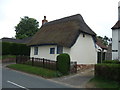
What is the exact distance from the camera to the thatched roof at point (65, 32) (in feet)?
69.3

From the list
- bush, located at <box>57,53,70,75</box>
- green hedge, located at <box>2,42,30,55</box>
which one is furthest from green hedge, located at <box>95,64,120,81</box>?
green hedge, located at <box>2,42,30,55</box>

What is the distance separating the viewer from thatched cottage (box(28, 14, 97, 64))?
21.3 metres

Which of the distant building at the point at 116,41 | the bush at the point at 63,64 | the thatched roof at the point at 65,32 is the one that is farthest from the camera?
the thatched roof at the point at 65,32

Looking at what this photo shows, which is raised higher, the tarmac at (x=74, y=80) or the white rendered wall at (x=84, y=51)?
the white rendered wall at (x=84, y=51)

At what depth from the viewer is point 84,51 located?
2300 cm

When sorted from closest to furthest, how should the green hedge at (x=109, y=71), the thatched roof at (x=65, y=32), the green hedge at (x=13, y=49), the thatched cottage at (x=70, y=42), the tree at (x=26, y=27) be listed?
the green hedge at (x=109, y=71), the thatched roof at (x=65, y=32), the thatched cottage at (x=70, y=42), the green hedge at (x=13, y=49), the tree at (x=26, y=27)

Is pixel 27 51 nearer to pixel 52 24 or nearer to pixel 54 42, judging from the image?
pixel 52 24

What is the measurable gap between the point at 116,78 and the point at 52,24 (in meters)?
17.1

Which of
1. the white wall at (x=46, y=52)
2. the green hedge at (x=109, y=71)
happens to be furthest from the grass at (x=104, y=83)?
the white wall at (x=46, y=52)

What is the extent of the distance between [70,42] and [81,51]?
2690 mm

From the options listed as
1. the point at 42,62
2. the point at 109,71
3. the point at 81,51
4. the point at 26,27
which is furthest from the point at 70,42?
the point at 26,27

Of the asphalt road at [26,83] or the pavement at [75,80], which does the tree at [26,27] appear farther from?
the asphalt road at [26,83]

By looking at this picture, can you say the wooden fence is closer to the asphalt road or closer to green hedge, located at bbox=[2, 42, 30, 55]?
the asphalt road

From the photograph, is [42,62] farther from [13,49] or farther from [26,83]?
[13,49]
